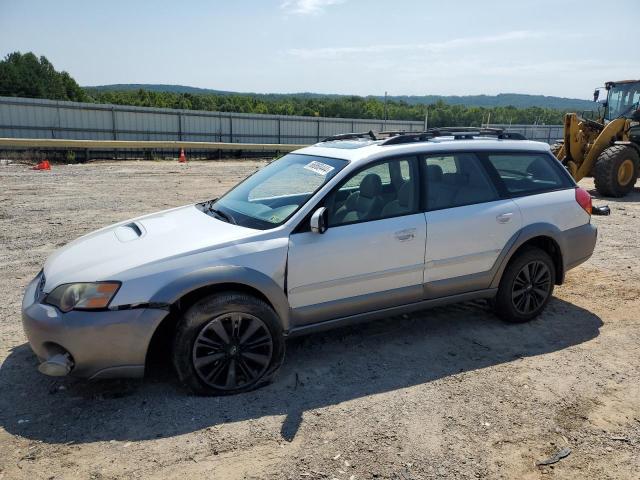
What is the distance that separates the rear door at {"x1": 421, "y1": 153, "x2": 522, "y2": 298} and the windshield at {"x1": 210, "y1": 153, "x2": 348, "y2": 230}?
91 centimetres

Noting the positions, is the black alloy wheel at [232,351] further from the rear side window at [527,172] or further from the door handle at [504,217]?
the rear side window at [527,172]

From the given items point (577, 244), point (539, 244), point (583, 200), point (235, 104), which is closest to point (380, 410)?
point (539, 244)

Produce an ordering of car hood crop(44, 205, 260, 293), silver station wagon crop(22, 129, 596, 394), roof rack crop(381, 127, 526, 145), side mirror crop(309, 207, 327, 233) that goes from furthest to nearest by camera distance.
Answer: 1. roof rack crop(381, 127, 526, 145)
2. side mirror crop(309, 207, 327, 233)
3. car hood crop(44, 205, 260, 293)
4. silver station wagon crop(22, 129, 596, 394)

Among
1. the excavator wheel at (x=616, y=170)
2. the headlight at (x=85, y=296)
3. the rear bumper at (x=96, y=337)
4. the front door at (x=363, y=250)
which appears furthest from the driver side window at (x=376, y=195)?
the excavator wheel at (x=616, y=170)

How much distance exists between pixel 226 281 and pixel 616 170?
41.0ft

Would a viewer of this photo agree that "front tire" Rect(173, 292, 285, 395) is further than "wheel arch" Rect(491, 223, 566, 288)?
No

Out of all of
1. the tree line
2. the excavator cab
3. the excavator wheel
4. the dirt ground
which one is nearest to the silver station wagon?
the dirt ground

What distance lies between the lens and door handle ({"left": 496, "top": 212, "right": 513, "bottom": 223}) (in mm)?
4500

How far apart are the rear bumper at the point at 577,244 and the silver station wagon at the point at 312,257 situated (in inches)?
0.6

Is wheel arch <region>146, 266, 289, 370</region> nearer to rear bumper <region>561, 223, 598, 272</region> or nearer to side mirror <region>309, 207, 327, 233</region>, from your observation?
side mirror <region>309, 207, 327, 233</region>

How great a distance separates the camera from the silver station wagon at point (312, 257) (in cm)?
328

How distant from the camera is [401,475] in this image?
110 inches

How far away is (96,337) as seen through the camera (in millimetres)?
3180

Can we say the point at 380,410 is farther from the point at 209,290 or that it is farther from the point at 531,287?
the point at 531,287
